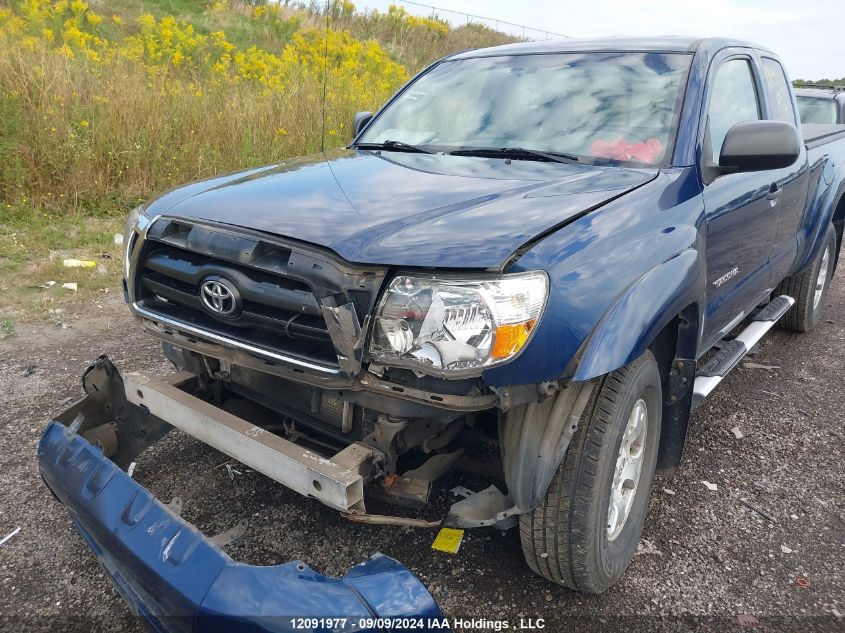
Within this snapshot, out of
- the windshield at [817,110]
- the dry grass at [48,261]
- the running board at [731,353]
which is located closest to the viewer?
the running board at [731,353]

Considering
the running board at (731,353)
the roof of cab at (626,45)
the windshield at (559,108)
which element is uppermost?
the roof of cab at (626,45)

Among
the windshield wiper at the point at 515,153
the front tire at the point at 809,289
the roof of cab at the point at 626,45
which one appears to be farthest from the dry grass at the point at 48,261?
the front tire at the point at 809,289

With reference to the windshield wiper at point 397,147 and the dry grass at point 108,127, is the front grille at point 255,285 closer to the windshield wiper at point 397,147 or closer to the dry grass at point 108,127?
the windshield wiper at point 397,147

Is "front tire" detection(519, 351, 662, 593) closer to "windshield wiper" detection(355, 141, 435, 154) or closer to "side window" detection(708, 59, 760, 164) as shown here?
"side window" detection(708, 59, 760, 164)

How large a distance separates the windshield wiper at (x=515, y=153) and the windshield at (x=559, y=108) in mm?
35

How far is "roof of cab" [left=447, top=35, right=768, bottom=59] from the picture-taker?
9.98 feet

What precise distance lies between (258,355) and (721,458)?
8.04 feet

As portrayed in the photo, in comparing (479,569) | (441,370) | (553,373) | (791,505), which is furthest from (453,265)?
(791,505)

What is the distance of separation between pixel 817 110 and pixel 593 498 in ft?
25.8

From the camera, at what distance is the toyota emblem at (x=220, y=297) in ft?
6.66

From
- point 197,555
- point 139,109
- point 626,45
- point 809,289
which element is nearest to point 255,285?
point 197,555

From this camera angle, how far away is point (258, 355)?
2.02 metres

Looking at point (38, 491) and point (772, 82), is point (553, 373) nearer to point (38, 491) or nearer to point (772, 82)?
point (38, 491)

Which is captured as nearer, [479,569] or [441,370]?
[441,370]
